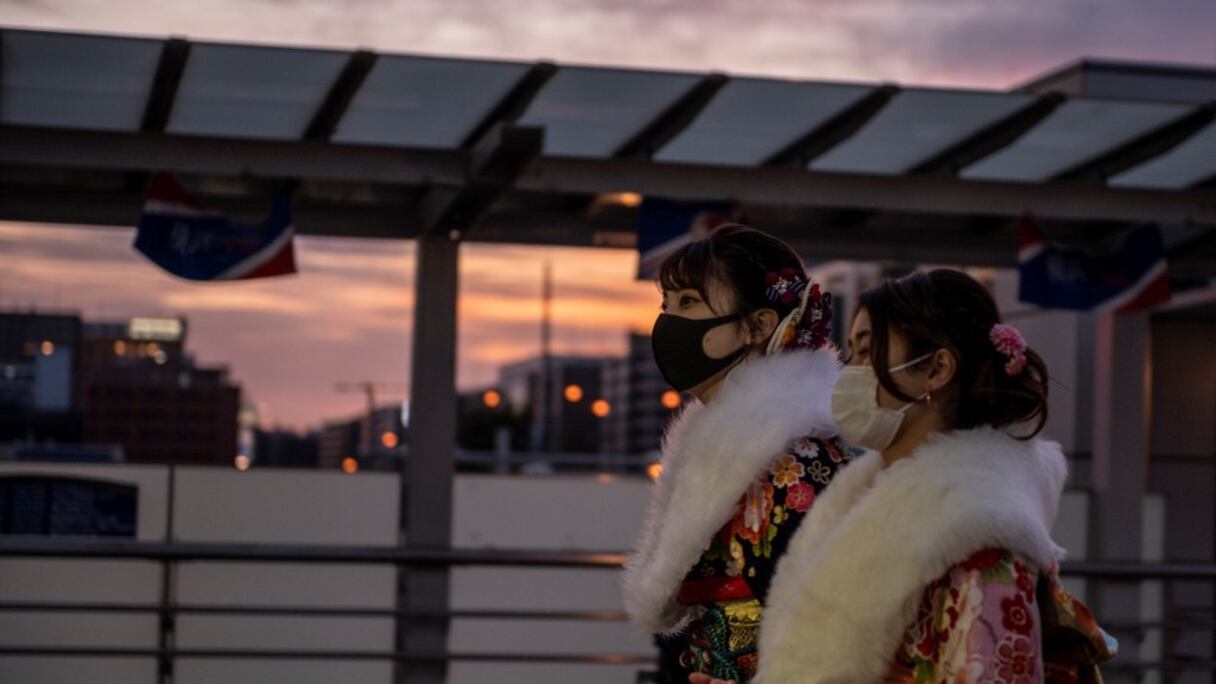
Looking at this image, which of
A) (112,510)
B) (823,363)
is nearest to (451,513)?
(112,510)

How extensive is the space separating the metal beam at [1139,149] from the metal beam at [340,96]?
11.7 feet

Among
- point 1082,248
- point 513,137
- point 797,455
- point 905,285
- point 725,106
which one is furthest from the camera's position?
point 1082,248

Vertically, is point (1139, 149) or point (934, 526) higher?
point (1139, 149)

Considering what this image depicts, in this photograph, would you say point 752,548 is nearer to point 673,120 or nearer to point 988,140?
point 673,120

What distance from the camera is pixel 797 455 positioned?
2.46m

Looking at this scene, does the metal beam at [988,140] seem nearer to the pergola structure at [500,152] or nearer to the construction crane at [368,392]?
the pergola structure at [500,152]

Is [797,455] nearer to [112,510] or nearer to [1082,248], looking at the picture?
[112,510]

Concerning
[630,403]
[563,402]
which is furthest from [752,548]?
[630,403]

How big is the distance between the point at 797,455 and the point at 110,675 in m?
5.99

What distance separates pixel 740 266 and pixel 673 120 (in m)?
5.16

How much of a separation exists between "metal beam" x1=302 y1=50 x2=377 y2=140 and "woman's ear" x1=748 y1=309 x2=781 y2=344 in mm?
4668

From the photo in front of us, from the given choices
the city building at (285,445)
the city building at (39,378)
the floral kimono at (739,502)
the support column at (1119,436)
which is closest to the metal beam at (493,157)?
the city building at (39,378)

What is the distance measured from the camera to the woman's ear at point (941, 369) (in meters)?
2.03

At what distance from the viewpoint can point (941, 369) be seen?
2.04 metres
